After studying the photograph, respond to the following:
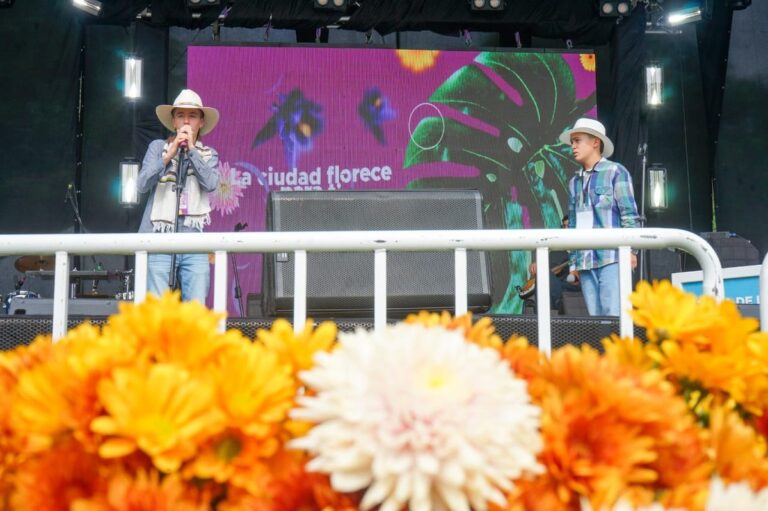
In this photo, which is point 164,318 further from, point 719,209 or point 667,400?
point 719,209

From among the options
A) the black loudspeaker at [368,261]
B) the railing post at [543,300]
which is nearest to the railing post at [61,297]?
the railing post at [543,300]

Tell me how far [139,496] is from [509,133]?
8.58 meters

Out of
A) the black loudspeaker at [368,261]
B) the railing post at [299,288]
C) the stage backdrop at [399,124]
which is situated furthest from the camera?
the stage backdrop at [399,124]

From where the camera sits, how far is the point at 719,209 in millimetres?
9523

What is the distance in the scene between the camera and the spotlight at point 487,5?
26.2 feet

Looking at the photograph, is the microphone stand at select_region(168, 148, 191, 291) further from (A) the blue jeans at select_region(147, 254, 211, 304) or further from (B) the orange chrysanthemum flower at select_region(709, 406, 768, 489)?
(B) the orange chrysanthemum flower at select_region(709, 406, 768, 489)

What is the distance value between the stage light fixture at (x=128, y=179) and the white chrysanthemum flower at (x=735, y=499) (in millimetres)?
7834

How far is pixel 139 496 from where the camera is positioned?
48 cm

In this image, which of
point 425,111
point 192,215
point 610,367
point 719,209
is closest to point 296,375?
point 610,367

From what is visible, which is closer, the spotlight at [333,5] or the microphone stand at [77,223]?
the microphone stand at [77,223]

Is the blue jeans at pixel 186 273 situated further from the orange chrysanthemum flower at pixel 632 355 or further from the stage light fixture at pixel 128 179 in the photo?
the stage light fixture at pixel 128 179

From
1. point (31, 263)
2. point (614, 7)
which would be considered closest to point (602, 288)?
point (614, 7)

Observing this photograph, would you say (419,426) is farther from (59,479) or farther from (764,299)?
(764,299)

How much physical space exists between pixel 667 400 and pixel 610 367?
0.04m
